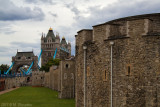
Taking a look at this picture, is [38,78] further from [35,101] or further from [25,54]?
[25,54]

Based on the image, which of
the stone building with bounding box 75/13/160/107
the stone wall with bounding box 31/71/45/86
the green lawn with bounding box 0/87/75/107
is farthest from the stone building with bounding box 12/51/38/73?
the stone building with bounding box 75/13/160/107

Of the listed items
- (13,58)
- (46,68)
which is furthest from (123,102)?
(13,58)

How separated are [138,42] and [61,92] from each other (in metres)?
22.2

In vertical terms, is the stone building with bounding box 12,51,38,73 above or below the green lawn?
above

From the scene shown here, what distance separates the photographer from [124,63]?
39.5 ft

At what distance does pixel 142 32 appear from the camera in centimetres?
1145

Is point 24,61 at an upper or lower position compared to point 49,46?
lower

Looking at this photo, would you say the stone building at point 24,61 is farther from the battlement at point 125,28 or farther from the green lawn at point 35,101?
the battlement at point 125,28

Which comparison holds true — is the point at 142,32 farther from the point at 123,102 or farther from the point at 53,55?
the point at 53,55

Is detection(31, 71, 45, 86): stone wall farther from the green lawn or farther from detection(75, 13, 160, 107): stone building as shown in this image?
detection(75, 13, 160, 107): stone building

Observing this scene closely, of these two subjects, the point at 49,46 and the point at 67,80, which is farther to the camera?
the point at 49,46

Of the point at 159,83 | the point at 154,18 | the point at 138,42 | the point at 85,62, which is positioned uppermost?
the point at 154,18

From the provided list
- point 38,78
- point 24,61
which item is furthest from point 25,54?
point 38,78

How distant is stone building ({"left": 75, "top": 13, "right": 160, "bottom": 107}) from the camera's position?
11.1m
